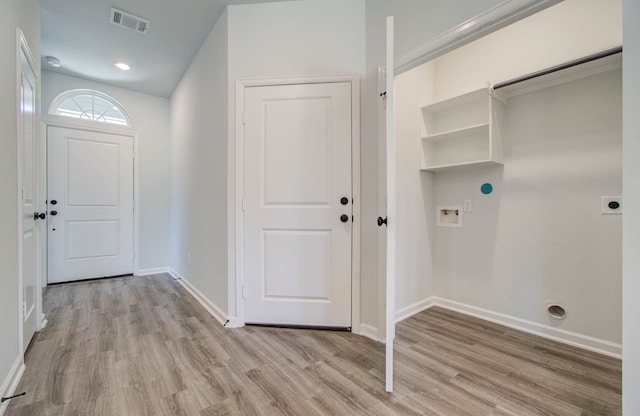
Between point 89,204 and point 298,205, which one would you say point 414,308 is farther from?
point 89,204

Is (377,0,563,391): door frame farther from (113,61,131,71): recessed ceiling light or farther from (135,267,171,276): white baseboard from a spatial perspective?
(135,267,171,276): white baseboard

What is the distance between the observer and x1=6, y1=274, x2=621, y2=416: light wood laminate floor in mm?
1341

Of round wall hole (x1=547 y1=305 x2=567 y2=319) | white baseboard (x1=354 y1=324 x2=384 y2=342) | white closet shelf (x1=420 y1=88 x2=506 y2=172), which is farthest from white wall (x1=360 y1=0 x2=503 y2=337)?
round wall hole (x1=547 y1=305 x2=567 y2=319)

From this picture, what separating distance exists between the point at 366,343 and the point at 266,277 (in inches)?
37.2

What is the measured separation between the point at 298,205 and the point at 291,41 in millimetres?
1358

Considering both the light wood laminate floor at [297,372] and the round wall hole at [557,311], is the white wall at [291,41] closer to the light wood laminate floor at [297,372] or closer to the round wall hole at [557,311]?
the light wood laminate floor at [297,372]

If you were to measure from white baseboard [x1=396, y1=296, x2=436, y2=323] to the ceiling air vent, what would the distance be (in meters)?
3.59

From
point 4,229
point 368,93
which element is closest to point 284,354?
point 4,229

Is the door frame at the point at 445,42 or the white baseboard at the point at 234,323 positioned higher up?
the door frame at the point at 445,42

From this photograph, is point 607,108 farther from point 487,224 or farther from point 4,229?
point 4,229

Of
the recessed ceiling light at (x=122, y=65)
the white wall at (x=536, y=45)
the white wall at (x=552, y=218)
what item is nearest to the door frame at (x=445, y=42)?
the white wall at (x=536, y=45)

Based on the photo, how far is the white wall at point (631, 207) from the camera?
37.8 inches

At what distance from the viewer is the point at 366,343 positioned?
197 centimetres

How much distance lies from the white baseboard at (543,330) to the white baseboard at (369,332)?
3.50 feet
